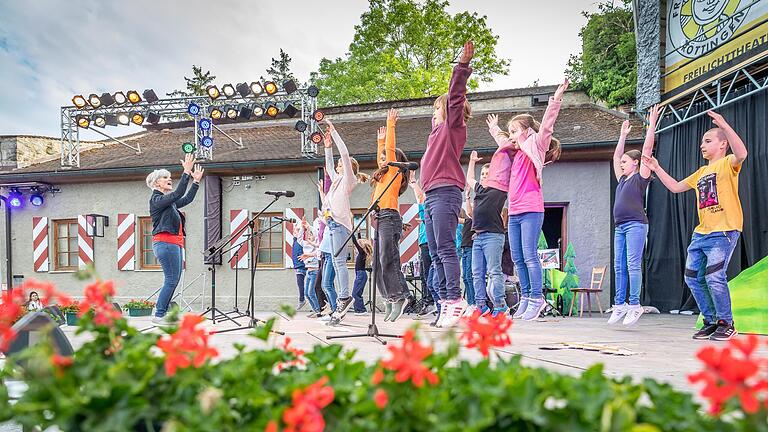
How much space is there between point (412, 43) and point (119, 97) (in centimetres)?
1586

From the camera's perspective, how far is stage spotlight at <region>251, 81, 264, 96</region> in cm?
1226

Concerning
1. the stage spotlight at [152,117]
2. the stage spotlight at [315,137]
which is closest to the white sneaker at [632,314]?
the stage spotlight at [315,137]

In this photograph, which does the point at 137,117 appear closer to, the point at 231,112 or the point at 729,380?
the point at 231,112

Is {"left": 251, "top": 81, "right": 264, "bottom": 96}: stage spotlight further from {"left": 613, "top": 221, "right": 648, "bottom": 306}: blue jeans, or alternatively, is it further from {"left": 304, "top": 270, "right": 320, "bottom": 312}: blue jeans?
{"left": 613, "top": 221, "right": 648, "bottom": 306}: blue jeans

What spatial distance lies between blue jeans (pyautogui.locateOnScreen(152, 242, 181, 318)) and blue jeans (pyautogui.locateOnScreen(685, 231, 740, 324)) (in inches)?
192

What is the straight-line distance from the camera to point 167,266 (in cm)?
579

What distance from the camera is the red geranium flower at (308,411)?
2.79 ft

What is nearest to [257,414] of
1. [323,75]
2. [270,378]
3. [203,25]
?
[270,378]

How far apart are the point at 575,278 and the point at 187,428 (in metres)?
9.64

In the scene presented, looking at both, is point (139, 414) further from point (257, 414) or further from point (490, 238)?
point (490, 238)

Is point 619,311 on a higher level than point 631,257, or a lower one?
lower

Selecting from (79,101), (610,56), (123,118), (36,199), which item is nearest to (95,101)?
(79,101)

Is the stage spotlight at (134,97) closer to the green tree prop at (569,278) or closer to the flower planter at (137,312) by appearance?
the flower planter at (137,312)

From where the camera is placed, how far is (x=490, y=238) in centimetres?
510
